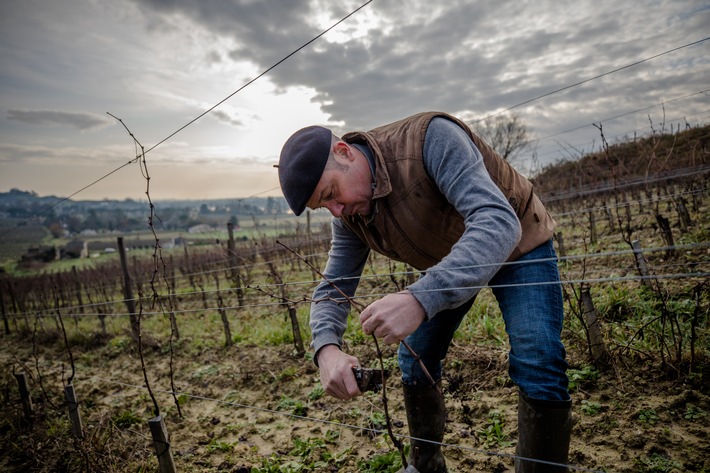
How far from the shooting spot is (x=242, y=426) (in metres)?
3.15

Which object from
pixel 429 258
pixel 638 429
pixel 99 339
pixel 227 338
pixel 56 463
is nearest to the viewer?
pixel 429 258

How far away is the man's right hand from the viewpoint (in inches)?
55.0

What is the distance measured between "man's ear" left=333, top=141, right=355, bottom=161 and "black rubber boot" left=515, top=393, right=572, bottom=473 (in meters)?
1.10

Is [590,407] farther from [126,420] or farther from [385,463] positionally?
[126,420]

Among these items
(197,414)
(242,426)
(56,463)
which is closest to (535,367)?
(242,426)

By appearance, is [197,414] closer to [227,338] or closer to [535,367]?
[227,338]

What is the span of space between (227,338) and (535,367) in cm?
493

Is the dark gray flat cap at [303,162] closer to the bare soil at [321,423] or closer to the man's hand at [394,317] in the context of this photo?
the man's hand at [394,317]

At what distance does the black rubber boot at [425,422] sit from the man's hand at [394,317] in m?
0.92

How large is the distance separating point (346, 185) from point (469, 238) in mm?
549

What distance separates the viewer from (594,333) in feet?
9.12

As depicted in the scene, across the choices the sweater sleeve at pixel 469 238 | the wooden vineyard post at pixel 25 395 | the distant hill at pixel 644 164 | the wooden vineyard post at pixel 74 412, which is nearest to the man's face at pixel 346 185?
the sweater sleeve at pixel 469 238

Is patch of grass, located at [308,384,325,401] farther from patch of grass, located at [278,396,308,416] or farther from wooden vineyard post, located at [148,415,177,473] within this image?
wooden vineyard post, located at [148,415,177,473]

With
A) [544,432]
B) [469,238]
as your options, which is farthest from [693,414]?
[469,238]
